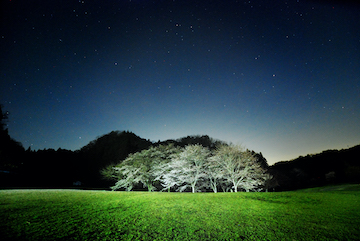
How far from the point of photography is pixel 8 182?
38.8 m

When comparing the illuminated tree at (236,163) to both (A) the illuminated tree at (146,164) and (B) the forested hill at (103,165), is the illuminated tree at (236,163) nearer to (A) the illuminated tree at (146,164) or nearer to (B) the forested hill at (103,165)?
(A) the illuminated tree at (146,164)

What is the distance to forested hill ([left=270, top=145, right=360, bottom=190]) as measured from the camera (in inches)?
2313

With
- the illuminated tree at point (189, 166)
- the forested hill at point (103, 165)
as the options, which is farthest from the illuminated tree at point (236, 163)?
the forested hill at point (103, 165)

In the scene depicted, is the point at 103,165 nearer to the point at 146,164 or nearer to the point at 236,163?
the point at 146,164

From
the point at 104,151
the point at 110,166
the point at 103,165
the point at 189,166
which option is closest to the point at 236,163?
the point at 189,166

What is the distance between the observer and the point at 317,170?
66812 millimetres

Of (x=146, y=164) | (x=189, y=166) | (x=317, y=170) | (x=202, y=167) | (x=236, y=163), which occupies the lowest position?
(x=317, y=170)

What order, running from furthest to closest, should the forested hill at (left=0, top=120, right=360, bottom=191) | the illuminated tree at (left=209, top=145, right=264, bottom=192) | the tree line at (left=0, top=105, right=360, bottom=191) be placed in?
the forested hill at (left=0, top=120, right=360, bottom=191)
the tree line at (left=0, top=105, right=360, bottom=191)
the illuminated tree at (left=209, top=145, right=264, bottom=192)

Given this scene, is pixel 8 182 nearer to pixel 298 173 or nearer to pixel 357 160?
pixel 298 173

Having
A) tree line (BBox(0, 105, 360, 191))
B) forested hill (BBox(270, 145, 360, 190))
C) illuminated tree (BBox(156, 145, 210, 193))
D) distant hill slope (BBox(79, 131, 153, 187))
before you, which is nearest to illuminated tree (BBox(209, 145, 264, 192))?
tree line (BBox(0, 105, 360, 191))

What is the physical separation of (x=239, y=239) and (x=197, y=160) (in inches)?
762

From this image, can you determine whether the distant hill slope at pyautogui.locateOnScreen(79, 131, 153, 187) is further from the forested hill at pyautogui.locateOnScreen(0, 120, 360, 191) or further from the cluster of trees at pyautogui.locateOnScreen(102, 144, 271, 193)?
the cluster of trees at pyautogui.locateOnScreen(102, 144, 271, 193)

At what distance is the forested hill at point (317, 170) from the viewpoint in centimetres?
5875

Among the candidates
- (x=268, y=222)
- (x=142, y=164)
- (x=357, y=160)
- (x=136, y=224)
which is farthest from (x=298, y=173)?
(x=136, y=224)
